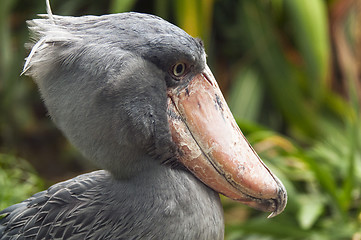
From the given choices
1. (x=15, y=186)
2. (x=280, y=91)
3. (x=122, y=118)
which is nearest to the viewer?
(x=122, y=118)

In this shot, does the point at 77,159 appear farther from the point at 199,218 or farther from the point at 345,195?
the point at 199,218

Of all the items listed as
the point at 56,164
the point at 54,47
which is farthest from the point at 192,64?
the point at 56,164

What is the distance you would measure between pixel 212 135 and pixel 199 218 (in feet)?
0.61

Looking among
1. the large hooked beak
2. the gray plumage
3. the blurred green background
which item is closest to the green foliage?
the blurred green background

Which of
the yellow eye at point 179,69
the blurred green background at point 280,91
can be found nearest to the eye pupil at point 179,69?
the yellow eye at point 179,69

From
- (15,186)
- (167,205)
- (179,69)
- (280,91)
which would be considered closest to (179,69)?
(179,69)

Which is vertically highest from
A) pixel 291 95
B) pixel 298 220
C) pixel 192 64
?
pixel 192 64

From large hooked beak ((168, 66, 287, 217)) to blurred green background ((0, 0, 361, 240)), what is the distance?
1.23m

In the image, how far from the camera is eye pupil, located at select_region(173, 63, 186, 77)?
1.25 metres

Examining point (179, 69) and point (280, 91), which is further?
point (280, 91)

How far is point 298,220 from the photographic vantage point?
256cm

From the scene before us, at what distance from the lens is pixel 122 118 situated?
1197 millimetres

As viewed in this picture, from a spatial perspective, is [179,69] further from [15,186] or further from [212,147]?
[15,186]

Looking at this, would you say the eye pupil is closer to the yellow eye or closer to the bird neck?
the yellow eye
